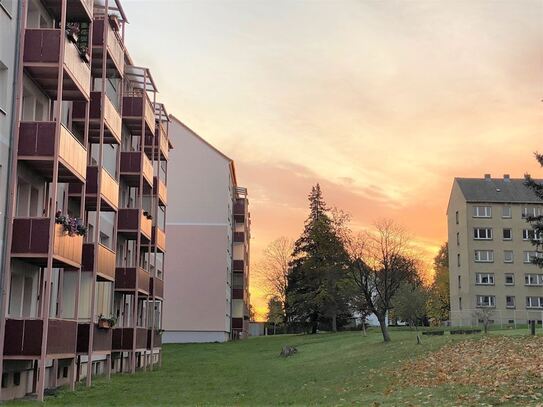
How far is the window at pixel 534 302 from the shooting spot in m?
73.9

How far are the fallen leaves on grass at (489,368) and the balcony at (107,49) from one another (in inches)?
632

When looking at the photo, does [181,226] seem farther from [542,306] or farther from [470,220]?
[542,306]

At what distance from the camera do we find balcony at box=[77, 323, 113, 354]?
990 inches

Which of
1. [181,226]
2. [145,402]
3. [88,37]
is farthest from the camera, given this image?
[181,226]

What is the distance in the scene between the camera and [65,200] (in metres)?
24.4

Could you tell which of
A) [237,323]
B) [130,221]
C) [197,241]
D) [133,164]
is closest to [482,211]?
[237,323]

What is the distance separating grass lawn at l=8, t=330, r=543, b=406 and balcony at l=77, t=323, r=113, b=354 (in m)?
1.38

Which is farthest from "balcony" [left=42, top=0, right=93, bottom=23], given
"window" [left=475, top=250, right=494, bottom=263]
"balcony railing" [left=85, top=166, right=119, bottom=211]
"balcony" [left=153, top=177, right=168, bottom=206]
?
"window" [left=475, top=250, right=494, bottom=263]

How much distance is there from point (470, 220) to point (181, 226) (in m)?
33.2

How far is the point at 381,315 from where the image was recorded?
1617 inches

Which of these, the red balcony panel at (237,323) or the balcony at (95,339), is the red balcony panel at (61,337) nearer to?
the balcony at (95,339)

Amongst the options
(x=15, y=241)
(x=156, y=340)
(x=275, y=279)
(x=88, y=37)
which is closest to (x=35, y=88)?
(x=88, y=37)

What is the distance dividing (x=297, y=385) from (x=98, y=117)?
12.1 m

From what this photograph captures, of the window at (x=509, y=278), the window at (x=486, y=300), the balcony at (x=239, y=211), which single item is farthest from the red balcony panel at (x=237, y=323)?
the window at (x=509, y=278)
